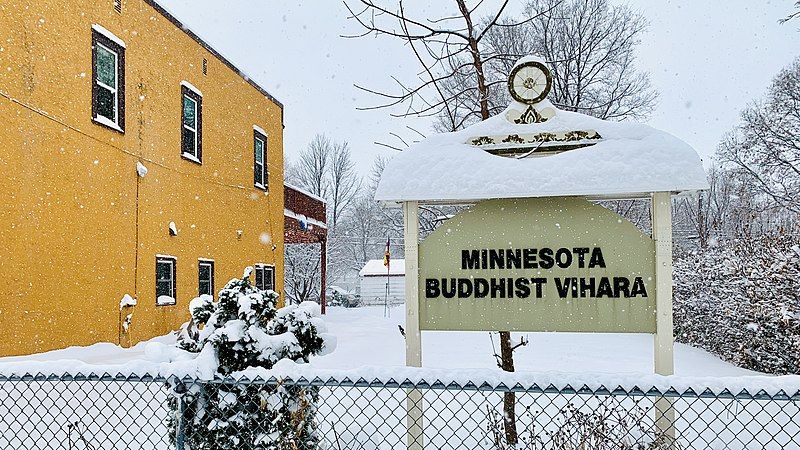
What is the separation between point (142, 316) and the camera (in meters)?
11.4

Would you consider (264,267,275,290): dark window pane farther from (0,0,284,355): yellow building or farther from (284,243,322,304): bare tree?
(284,243,322,304): bare tree

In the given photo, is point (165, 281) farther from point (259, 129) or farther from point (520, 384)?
point (520, 384)

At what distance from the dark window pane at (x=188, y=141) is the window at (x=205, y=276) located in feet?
8.01

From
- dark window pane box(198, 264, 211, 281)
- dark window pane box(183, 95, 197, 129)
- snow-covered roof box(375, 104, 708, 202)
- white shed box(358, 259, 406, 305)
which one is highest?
dark window pane box(183, 95, 197, 129)

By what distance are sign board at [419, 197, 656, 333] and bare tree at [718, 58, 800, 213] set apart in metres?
18.2

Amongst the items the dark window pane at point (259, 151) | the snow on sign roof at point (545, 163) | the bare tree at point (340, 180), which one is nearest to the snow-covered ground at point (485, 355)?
the snow on sign roof at point (545, 163)

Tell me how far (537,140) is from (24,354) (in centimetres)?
782

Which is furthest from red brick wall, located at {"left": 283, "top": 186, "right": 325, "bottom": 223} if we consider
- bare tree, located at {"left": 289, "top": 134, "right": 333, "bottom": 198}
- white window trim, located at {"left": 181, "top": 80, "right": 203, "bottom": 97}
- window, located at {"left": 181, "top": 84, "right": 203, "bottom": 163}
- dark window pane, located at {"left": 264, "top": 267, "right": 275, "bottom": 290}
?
bare tree, located at {"left": 289, "top": 134, "right": 333, "bottom": 198}

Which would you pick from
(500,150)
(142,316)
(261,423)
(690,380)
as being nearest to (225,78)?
(142,316)

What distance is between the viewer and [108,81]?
10.8m

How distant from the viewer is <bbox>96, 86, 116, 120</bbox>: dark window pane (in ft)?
34.5

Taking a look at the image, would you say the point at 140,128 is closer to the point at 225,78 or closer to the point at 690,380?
the point at 225,78

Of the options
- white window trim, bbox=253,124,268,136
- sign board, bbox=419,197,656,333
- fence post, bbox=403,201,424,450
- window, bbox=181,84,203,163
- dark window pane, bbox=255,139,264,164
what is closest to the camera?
sign board, bbox=419,197,656,333

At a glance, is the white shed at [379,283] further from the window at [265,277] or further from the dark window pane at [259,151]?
the dark window pane at [259,151]
